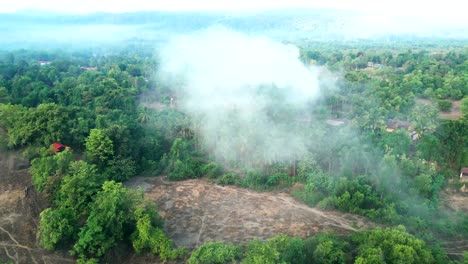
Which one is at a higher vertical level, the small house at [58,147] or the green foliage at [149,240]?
the small house at [58,147]

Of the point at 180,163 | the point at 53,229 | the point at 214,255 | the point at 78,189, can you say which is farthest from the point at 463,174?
the point at 53,229

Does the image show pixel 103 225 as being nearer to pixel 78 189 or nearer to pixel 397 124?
pixel 78 189

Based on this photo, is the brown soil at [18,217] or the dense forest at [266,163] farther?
the brown soil at [18,217]

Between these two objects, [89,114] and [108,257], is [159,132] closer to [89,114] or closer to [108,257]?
[89,114]

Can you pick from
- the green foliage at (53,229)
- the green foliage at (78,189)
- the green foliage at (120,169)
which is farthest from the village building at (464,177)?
the green foliage at (53,229)

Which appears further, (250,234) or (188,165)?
(188,165)

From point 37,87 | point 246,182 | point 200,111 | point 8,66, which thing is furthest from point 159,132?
point 8,66

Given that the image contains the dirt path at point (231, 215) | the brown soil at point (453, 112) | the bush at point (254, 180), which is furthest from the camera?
the brown soil at point (453, 112)

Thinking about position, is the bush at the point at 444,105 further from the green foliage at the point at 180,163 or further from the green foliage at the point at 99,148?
the green foliage at the point at 99,148
